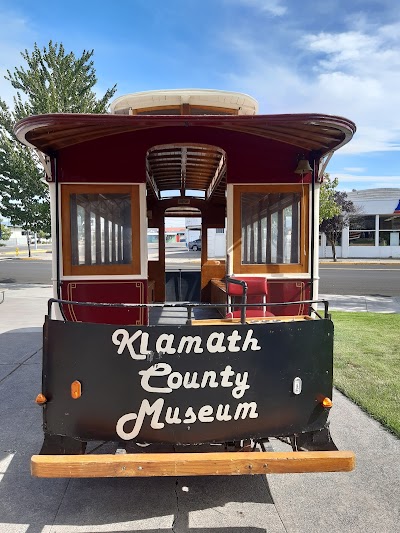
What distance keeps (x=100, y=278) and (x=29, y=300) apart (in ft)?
32.6

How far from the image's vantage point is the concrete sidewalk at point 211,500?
2.88 meters

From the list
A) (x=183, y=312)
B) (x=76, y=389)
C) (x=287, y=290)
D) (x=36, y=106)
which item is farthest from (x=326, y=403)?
(x=36, y=106)

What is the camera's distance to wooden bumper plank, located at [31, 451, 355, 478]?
8.58ft

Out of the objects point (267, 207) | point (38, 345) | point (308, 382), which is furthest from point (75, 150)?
point (38, 345)

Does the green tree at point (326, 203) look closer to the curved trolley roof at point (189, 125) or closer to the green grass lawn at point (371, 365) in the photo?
the green grass lawn at point (371, 365)

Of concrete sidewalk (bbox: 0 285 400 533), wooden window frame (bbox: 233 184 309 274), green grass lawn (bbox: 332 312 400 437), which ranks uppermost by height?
wooden window frame (bbox: 233 184 309 274)

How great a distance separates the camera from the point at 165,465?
2619mm

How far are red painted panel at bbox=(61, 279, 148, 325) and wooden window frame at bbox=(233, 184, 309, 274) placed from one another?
107cm

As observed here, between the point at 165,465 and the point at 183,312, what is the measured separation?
393cm

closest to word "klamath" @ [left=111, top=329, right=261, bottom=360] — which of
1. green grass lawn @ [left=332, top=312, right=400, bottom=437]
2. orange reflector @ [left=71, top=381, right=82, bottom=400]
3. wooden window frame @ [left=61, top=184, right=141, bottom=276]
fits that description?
orange reflector @ [left=71, top=381, right=82, bottom=400]

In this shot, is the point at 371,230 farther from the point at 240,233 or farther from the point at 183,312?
the point at 240,233

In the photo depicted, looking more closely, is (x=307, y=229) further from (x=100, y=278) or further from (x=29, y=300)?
(x=29, y=300)

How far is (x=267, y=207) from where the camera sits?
15.9ft

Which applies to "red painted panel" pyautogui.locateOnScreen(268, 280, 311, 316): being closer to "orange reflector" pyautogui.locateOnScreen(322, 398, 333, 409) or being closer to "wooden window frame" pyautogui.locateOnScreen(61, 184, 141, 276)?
"wooden window frame" pyautogui.locateOnScreen(61, 184, 141, 276)
